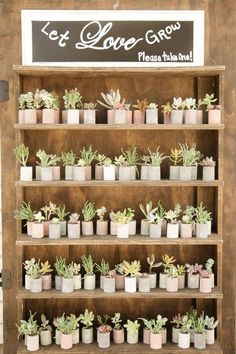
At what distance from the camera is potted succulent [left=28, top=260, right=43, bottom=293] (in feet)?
11.9

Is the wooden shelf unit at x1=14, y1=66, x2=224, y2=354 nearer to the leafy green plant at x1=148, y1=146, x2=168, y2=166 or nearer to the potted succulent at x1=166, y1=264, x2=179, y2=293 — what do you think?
the potted succulent at x1=166, y1=264, x2=179, y2=293

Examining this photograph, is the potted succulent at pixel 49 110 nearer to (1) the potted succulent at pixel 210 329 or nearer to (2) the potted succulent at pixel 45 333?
(2) the potted succulent at pixel 45 333

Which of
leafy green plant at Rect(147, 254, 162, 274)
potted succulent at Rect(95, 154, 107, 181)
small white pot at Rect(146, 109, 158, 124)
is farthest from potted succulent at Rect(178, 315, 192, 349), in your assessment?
small white pot at Rect(146, 109, 158, 124)

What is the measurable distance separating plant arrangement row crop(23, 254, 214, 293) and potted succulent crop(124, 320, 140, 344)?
0.77 feet

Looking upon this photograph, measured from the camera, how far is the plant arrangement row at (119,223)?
3650 mm

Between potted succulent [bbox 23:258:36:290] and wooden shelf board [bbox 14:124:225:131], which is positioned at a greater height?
wooden shelf board [bbox 14:124:225:131]

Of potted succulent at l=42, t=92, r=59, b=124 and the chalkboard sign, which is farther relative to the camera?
the chalkboard sign

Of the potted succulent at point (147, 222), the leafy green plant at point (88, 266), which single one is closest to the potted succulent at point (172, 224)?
the potted succulent at point (147, 222)

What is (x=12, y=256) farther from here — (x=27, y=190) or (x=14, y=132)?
(x=14, y=132)

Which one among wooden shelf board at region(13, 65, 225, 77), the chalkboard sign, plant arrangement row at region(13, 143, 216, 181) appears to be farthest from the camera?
the chalkboard sign

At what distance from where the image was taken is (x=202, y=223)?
3656 mm

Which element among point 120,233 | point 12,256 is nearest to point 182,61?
point 120,233

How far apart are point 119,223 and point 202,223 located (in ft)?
1.80

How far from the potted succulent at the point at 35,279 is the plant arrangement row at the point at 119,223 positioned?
0.22m
